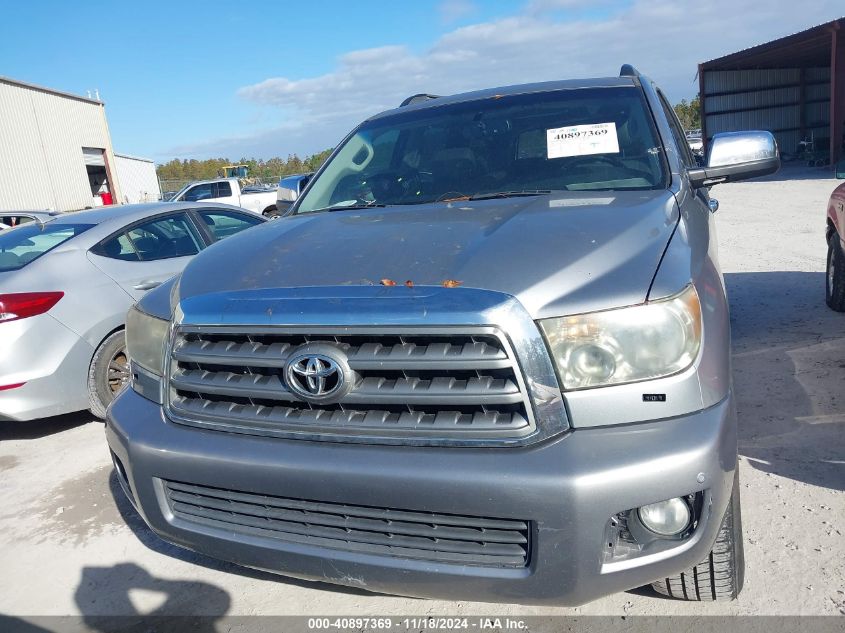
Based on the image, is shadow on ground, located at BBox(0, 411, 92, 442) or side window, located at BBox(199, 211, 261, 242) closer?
shadow on ground, located at BBox(0, 411, 92, 442)

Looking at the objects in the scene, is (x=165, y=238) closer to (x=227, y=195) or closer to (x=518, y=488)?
(x=518, y=488)

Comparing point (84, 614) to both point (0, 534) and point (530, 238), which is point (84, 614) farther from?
point (530, 238)

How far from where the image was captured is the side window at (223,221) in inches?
233

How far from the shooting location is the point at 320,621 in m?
2.60

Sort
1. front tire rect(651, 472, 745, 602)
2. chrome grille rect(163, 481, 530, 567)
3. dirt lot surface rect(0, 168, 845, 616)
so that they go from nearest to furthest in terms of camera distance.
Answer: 1. chrome grille rect(163, 481, 530, 567)
2. front tire rect(651, 472, 745, 602)
3. dirt lot surface rect(0, 168, 845, 616)

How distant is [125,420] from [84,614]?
3.15 feet

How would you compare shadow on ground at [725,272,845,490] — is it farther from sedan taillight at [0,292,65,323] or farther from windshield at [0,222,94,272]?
windshield at [0,222,94,272]

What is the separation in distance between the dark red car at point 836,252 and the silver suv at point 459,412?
3.68 meters

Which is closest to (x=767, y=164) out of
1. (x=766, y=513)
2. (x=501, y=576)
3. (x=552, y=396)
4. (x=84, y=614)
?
(x=766, y=513)

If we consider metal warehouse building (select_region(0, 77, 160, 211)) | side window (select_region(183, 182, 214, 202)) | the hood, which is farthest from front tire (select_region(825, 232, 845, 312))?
metal warehouse building (select_region(0, 77, 160, 211))

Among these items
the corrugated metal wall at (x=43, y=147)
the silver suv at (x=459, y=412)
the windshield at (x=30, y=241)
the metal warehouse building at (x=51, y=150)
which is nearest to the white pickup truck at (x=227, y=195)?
the metal warehouse building at (x=51, y=150)

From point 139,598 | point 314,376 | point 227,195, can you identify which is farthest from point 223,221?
point 227,195

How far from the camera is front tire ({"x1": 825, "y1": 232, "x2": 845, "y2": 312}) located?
571 cm

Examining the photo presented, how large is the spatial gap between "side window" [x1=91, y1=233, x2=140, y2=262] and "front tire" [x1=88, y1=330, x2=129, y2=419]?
589 millimetres
